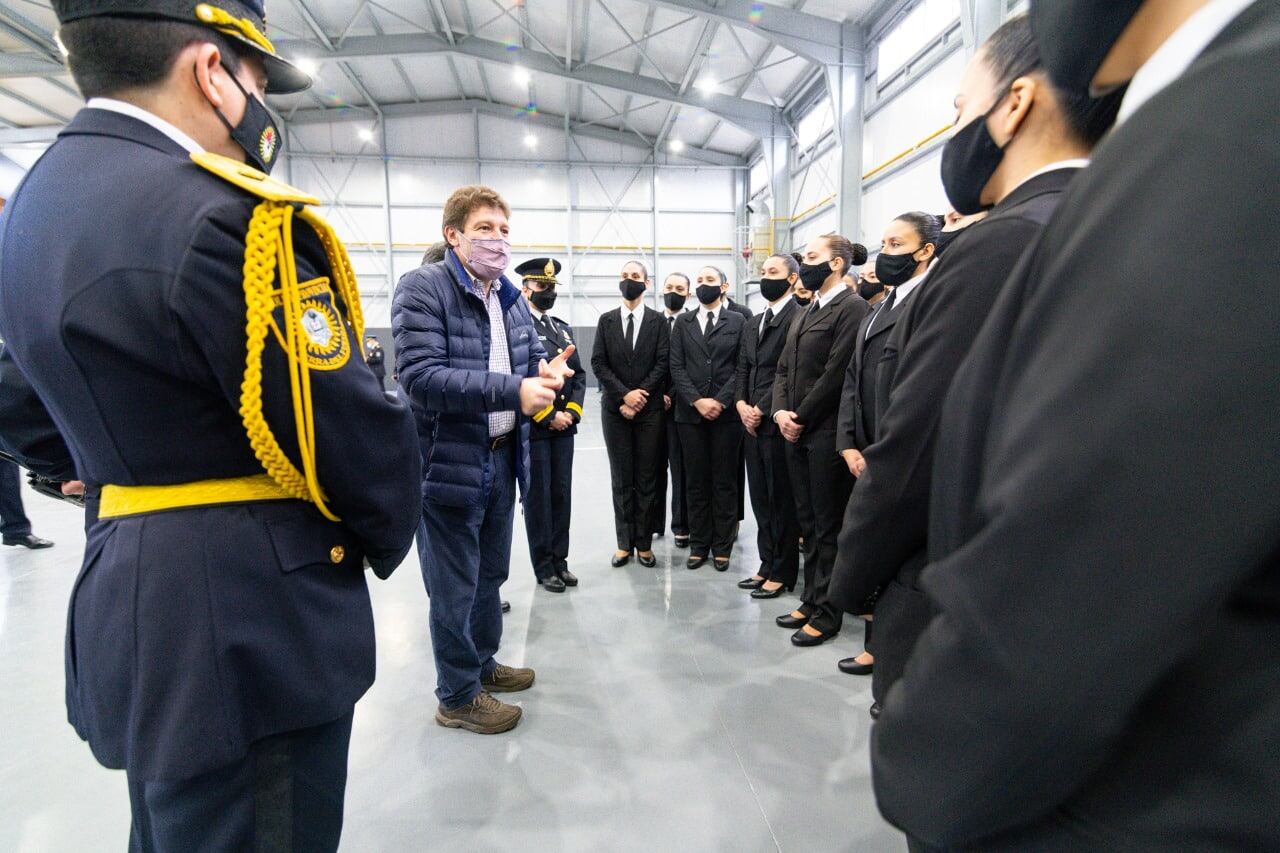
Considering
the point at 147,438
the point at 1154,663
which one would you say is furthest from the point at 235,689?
the point at 1154,663

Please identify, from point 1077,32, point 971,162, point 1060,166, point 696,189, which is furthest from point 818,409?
point 696,189

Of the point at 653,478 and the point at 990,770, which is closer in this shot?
the point at 990,770

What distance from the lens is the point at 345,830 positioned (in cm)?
173

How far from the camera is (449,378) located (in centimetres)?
188

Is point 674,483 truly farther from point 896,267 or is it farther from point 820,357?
point 896,267

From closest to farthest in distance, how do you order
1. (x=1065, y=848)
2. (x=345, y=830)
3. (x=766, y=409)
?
(x=1065, y=848)
(x=345, y=830)
(x=766, y=409)

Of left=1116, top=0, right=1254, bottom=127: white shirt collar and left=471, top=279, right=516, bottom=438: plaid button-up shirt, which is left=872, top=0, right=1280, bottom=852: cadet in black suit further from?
left=471, top=279, right=516, bottom=438: plaid button-up shirt

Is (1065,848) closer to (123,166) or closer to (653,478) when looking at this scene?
(123,166)

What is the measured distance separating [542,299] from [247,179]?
283 centimetres

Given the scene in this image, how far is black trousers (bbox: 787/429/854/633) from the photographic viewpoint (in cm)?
297

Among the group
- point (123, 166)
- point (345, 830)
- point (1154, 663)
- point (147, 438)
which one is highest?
point (123, 166)

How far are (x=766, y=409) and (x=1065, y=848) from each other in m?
3.15

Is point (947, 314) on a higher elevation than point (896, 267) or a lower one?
lower

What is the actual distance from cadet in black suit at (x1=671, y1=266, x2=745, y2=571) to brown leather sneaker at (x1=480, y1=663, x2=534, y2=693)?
1608 millimetres
